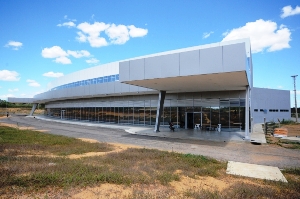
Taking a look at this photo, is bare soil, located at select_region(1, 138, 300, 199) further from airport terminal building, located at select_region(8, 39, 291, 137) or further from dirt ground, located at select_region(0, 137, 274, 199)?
airport terminal building, located at select_region(8, 39, 291, 137)

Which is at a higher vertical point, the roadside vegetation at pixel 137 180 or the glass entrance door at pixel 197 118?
the glass entrance door at pixel 197 118

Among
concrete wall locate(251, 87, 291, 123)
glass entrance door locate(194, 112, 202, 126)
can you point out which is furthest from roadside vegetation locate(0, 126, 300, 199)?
concrete wall locate(251, 87, 291, 123)

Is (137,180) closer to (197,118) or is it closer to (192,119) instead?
(197,118)

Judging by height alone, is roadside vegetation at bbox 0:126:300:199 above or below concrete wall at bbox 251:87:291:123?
below

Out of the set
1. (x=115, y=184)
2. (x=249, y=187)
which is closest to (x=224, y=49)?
(x=249, y=187)

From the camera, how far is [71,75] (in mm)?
49531

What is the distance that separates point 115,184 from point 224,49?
978cm

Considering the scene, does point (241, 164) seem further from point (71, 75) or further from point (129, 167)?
point (71, 75)

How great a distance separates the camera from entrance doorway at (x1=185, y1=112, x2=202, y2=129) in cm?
2499

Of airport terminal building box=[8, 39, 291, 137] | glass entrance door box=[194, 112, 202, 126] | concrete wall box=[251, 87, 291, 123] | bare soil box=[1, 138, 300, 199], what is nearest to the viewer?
bare soil box=[1, 138, 300, 199]

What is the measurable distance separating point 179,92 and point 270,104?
26.1 m

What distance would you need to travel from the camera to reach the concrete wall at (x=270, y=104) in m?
39.0

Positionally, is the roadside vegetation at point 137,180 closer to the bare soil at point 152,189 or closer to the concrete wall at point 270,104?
the bare soil at point 152,189

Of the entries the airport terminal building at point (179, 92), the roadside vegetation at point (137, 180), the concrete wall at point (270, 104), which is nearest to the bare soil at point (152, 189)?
the roadside vegetation at point (137, 180)
